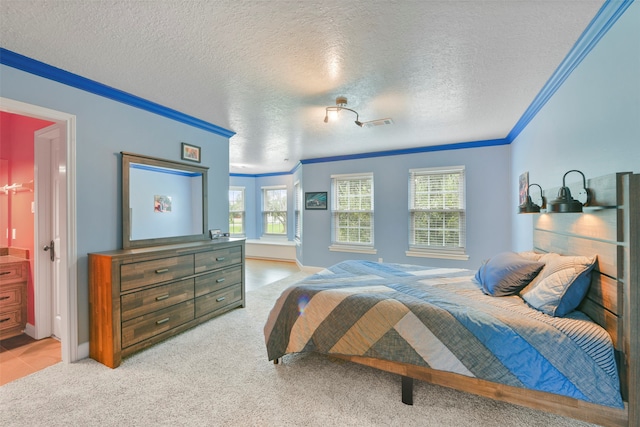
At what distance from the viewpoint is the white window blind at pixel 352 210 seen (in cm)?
548

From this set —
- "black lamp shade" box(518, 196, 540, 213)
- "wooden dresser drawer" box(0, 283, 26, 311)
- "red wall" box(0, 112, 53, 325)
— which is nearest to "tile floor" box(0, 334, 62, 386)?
"red wall" box(0, 112, 53, 325)

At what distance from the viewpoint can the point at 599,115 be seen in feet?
5.90

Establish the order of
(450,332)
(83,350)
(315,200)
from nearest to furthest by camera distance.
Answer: (450,332), (83,350), (315,200)

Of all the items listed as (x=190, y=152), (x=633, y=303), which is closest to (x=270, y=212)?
(x=190, y=152)

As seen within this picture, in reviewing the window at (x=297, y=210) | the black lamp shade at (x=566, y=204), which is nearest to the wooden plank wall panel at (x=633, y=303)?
the black lamp shade at (x=566, y=204)

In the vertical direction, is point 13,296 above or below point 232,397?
above

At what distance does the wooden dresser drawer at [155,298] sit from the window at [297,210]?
3.58 meters

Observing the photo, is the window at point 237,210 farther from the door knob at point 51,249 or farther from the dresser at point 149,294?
the door knob at point 51,249

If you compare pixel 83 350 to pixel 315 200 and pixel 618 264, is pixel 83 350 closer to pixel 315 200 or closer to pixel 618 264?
pixel 618 264

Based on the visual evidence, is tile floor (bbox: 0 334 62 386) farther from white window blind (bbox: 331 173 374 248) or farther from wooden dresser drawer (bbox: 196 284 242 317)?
white window blind (bbox: 331 173 374 248)

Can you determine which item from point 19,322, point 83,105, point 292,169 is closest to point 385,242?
point 292,169

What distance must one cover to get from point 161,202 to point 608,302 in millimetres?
3896

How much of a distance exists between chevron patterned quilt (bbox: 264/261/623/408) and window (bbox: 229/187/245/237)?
5.66 metres

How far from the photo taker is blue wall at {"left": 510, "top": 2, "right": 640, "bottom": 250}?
147 cm
